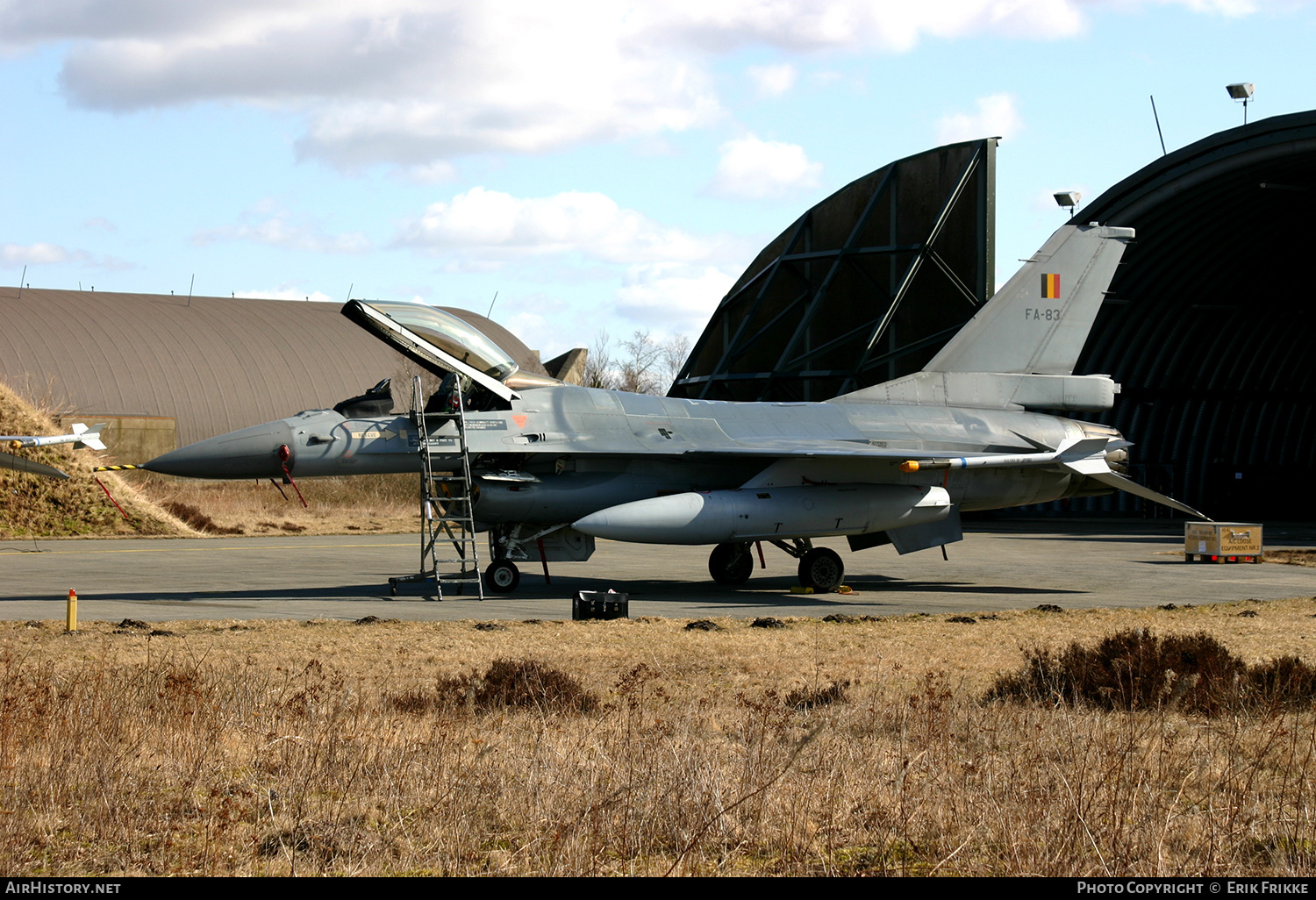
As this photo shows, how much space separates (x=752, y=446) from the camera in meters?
17.1

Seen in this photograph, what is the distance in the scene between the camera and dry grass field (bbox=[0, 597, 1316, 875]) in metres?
5.32

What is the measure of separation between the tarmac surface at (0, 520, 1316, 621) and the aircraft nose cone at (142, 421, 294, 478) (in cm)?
169

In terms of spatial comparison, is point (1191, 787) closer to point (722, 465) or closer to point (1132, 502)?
point (722, 465)

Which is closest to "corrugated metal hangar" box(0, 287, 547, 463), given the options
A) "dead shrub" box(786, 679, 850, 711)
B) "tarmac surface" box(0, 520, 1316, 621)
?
"tarmac surface" box(0, 520, 1316, 621)

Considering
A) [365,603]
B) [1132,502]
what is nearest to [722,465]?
[365,603]

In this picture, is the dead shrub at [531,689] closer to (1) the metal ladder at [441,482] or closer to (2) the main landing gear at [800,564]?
(1) the metal ladder at [441,482]

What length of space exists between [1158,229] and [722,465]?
22.2 metres

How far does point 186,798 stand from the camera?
6148 mm

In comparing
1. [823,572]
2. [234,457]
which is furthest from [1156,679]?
[234,457]

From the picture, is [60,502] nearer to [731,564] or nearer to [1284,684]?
[731,564]

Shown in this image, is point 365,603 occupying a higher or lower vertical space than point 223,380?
lower

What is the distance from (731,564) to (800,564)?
4.93 feet

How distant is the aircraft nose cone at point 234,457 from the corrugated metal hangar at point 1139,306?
22.6 m
